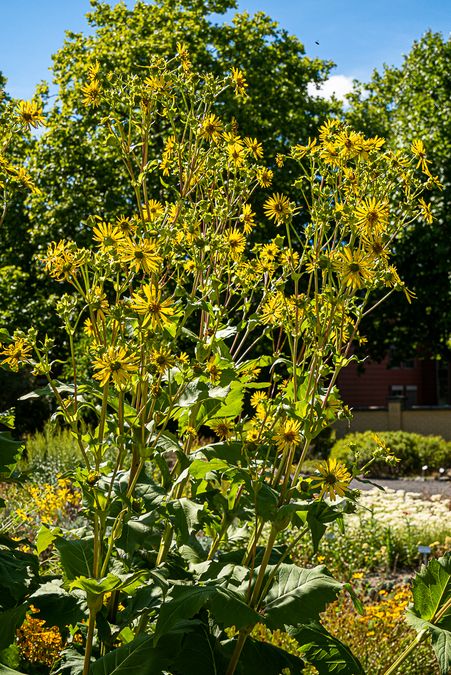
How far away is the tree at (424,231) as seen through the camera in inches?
766

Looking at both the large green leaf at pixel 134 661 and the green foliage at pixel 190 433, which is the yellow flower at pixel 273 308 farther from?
the large green leaf at pixel 134 661

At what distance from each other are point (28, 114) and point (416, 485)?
12.0 m

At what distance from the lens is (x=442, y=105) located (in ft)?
68.4

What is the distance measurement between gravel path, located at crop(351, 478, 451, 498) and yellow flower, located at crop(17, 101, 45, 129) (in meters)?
10.0

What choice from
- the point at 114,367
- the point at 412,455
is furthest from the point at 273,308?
the point at 412,455

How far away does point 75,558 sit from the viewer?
2.34 metres

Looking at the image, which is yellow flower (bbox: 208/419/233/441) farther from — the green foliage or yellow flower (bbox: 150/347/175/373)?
yellow flower (bbox: 150/347/175/373)

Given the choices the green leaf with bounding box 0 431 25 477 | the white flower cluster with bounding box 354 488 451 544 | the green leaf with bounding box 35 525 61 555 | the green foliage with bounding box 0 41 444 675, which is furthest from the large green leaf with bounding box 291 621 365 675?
the white flower cluster with bounding box 354 488 451 544

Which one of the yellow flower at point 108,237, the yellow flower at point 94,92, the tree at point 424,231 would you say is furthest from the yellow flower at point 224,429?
the tree at point 424,231

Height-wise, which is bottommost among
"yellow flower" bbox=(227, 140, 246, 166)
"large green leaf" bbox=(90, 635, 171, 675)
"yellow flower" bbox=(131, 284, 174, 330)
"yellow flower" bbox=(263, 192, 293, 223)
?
"large green leaf" bbox=(90, 635, 171, 675)

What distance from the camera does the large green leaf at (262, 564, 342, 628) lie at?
2.31 metres

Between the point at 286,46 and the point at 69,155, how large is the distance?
5.75 m

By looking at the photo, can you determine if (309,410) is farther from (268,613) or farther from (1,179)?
(1,179)

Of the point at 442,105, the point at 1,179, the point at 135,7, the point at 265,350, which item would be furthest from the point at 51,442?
the point at 442,105
